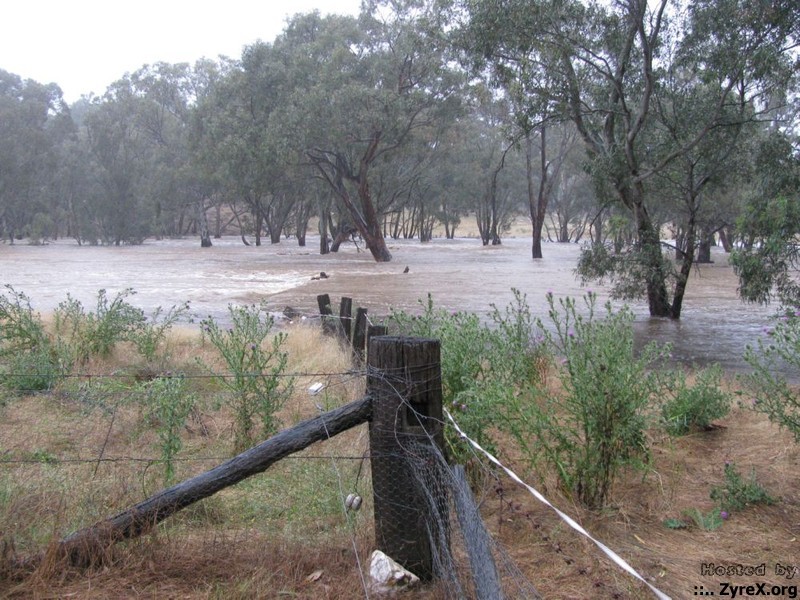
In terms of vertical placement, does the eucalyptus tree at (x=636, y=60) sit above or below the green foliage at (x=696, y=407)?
above

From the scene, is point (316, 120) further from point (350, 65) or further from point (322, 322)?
point (322, 322)

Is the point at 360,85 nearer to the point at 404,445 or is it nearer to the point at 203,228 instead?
the point at 404,445

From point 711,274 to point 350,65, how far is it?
60.7 feet

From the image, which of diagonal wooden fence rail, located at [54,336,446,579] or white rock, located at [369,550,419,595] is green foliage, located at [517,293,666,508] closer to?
diagonal wooden fence rail, located at [54,336,446,579]

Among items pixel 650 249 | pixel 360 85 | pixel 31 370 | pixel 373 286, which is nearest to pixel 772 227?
pixel 650 249

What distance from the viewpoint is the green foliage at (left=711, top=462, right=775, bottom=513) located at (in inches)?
158

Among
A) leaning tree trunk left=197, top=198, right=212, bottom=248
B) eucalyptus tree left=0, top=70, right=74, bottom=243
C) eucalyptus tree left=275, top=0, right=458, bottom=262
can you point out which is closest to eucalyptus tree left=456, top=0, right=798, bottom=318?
eucalyptus tree left=275, top=0, right=458, bottom=262

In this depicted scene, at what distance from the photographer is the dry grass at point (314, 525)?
3.19m

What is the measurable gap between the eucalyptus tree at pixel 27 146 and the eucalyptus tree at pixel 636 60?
54.7 metres

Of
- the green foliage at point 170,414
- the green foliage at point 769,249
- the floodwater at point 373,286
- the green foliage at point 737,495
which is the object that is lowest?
the floodwater at point 373,286

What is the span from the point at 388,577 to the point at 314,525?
85 cm

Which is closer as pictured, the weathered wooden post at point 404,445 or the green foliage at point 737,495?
the weathered wooden post at point 404,445

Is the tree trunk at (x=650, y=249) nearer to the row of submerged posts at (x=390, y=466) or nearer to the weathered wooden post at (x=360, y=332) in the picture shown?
the weathered wooden post at (x=360, y=332)

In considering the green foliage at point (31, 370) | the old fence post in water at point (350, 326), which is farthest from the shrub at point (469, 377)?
the green foliage at point (31, 370)
